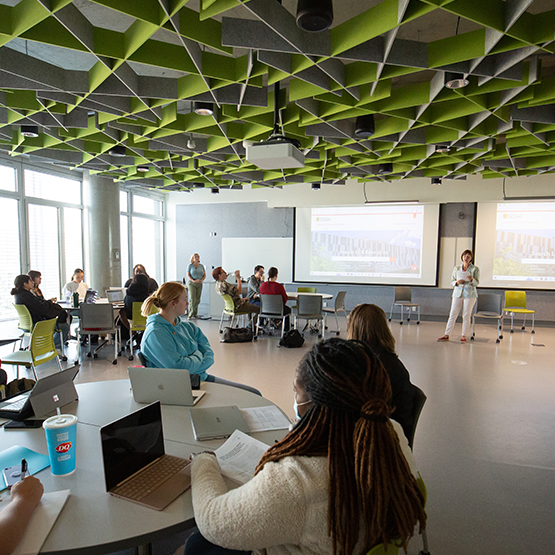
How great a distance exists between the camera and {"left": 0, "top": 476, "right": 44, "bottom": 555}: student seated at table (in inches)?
39.3

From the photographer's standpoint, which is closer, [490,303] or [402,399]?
[402,399]

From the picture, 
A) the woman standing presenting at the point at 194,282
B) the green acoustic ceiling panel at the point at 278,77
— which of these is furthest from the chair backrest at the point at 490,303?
the woman standing presenting at the point at 194,282

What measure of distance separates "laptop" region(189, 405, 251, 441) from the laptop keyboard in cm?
20

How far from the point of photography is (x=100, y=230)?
8.59 meters

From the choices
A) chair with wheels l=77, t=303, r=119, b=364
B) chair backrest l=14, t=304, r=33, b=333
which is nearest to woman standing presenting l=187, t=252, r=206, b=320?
chair with wheels l=77, t=303, r=119, b=364

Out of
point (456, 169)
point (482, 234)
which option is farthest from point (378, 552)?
point (482, 234)

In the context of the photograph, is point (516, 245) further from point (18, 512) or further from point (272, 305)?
point (18, 512)

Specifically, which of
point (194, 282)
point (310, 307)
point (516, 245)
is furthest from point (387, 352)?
point (516, 245)

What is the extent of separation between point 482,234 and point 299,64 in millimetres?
7171

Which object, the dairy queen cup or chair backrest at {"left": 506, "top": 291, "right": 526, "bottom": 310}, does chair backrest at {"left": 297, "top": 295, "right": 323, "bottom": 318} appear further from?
the dairy queen cup

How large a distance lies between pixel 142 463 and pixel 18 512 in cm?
38

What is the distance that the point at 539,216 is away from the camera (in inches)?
334

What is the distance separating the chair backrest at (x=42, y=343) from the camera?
4.05 metres

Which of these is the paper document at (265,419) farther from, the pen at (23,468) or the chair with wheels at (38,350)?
the chair with wheels at (38,350)
